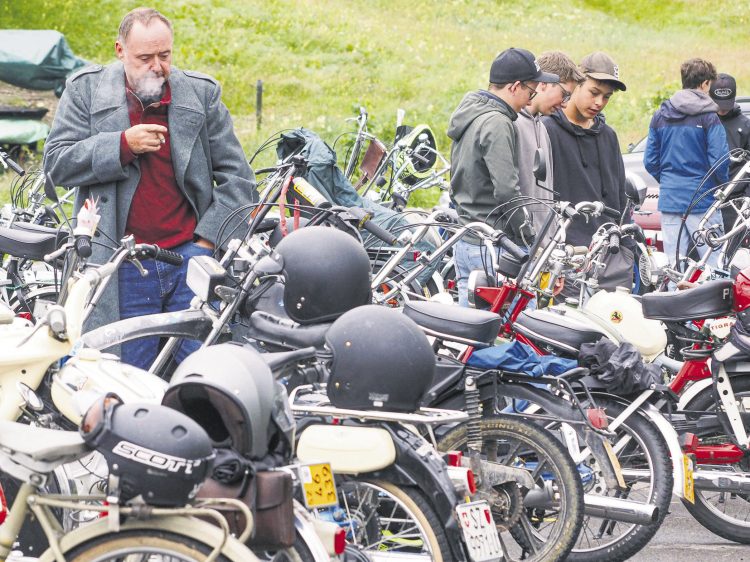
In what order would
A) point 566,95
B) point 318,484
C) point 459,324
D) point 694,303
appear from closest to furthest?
1. point 318,484
2. point 459,324
3. point 694,303
4. point 566,95

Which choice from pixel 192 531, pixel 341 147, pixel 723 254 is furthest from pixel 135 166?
pixel 341 147

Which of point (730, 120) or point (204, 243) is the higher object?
point (204, 243)

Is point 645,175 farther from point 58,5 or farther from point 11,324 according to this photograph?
point 58,5

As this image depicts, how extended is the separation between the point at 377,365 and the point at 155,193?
6.29ft

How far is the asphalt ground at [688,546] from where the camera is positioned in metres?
5.60

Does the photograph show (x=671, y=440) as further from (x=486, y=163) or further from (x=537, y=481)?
(x=486, y=163)

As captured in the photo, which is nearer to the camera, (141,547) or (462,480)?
(141,547)

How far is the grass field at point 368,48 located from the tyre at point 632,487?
1061 centimetres

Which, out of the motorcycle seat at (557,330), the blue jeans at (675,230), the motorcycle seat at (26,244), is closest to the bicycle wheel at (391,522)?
the motorcycle seat at (557,330)

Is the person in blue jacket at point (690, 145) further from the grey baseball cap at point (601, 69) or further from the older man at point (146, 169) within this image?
the older man at point (146, 169)

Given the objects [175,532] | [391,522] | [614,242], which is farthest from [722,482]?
[175,532]

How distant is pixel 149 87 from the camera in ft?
18.2

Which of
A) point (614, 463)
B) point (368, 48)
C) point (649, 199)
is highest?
point (614, 463)

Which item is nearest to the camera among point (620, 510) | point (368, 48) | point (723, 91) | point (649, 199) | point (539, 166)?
point (620, 510)
